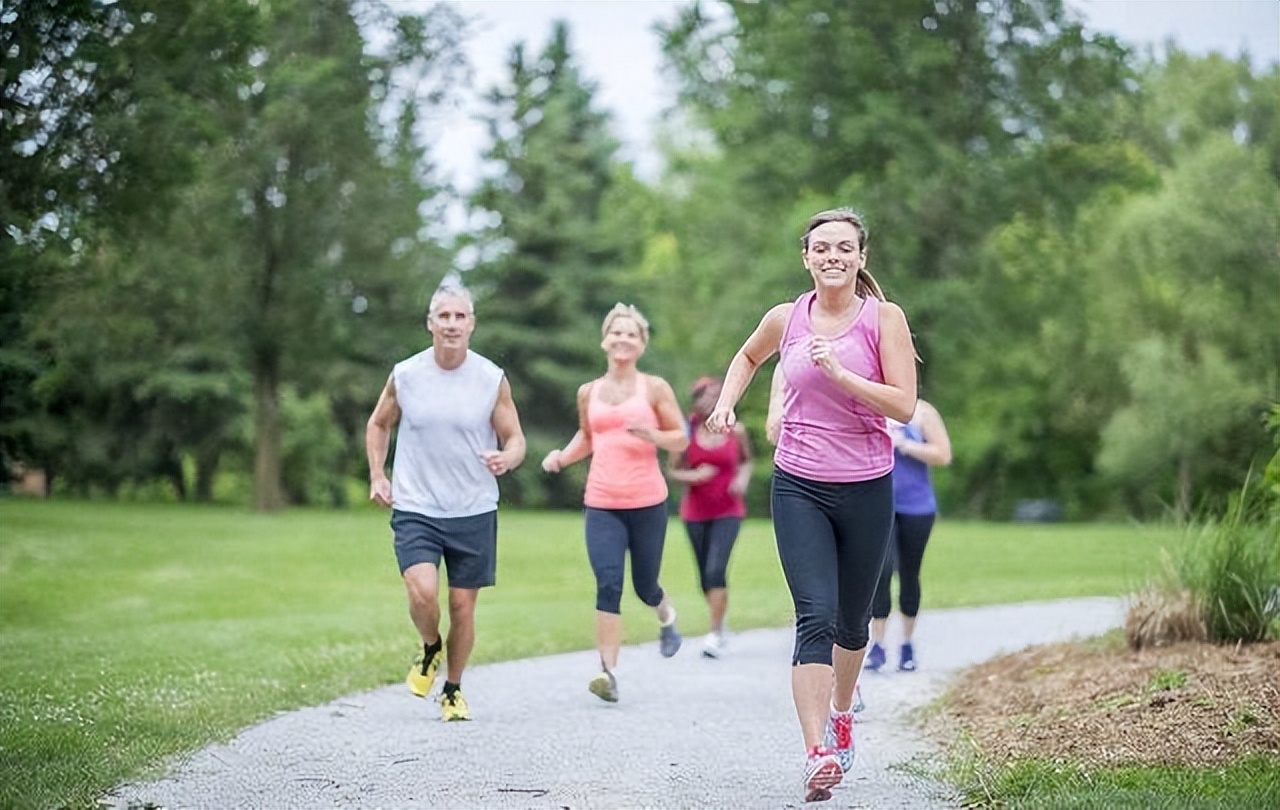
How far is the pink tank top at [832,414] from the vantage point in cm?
626

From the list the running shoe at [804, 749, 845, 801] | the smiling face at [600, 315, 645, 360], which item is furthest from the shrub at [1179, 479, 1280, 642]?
the running shoe at [804, 749, 845, 801]

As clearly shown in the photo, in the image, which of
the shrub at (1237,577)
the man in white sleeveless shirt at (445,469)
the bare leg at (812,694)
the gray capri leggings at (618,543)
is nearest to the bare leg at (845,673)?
the bare leg at (812,694)

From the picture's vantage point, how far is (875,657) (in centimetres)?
1084

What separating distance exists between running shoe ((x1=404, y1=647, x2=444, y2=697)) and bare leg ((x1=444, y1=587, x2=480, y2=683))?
0.24 ft

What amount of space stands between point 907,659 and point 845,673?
4.30m

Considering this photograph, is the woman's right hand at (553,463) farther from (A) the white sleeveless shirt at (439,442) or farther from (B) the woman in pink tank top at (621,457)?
(A) the white sleeveless shirt at (439,442)

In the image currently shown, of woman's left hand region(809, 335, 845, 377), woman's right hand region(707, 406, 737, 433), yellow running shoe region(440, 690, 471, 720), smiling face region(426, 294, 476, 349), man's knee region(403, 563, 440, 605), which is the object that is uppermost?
smiling face region(426, 294, 476, 349)

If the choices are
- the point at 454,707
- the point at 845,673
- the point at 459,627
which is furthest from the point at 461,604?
the point at 845,673

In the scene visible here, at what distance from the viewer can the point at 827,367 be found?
6.02m

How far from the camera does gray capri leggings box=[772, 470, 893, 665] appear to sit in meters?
6.22

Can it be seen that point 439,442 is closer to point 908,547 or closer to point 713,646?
point 908,547

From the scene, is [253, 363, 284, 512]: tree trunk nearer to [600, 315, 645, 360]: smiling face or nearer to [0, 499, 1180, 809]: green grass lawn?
[0, 499, 1180, 809]: green grass lawn

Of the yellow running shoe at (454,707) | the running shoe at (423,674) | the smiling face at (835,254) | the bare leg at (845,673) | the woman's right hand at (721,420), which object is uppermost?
the smiling face at (835,254)

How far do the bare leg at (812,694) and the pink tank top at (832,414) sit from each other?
0.72 metres
